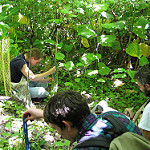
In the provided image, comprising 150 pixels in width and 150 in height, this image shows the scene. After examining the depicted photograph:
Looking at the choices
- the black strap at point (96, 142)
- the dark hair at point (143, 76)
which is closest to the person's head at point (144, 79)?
the dark hair at point (143, 76)

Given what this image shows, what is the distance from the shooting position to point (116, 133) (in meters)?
0.94

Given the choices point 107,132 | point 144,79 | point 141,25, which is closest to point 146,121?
point 144,79

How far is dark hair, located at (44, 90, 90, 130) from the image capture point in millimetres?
1038

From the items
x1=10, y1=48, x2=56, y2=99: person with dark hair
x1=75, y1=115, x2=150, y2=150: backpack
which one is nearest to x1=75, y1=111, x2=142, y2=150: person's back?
x1=75, y1=115, x2=150, y2=150: backpack

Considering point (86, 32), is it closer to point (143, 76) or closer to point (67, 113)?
point (143, 76)

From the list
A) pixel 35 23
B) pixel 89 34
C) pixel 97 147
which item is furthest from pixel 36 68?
pixel 97 147

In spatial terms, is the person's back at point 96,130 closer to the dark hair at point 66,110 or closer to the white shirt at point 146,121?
the dark hair at point 66,110

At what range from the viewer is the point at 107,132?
36.6 inches

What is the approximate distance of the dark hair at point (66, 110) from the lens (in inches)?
40.9

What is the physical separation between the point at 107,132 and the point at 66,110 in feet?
0.84

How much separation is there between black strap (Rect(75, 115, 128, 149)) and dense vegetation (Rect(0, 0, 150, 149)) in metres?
1.25

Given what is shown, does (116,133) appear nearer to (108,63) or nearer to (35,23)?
(108,63)

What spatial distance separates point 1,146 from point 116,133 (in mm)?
1487

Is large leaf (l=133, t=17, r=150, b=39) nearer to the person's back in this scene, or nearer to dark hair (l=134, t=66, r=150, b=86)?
dark hair (l=134, t=66, r=150, b=86)
